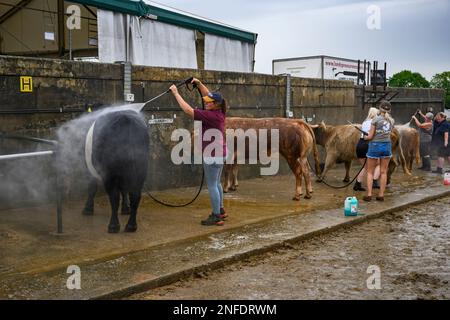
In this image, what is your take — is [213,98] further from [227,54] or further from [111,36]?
[227,54]

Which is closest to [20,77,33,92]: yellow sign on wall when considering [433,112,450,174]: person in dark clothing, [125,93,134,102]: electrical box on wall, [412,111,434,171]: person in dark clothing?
[125,93,134,102]: electrical box on wall

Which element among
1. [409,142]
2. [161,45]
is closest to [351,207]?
[409,142]

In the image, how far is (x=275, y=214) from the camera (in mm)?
8867

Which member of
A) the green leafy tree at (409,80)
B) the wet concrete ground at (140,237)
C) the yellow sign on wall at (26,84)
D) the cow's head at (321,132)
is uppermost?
the green leafy tree at (409,80)

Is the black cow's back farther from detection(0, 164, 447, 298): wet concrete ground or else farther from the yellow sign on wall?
the yellow sign on wall

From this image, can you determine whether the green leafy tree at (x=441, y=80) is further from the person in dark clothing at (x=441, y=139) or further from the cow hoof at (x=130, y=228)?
the cow hoof at (x=130, y=228)

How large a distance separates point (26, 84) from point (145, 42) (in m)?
5.67

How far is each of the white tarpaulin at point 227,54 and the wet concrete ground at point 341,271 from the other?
9122 millimetres

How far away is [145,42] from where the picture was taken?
13.8 m

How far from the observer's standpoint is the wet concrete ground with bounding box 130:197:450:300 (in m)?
5.32

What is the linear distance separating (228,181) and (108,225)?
13.3 ft

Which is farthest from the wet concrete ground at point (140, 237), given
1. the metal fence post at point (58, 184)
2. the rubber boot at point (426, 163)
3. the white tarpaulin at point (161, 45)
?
the rubber boot at point (426, 163)

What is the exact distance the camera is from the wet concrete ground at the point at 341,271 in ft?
17.5

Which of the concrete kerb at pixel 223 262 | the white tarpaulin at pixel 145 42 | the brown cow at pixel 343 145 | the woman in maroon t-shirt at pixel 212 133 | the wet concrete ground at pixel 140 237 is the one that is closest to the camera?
the concrete kerb at pixel 223 262
